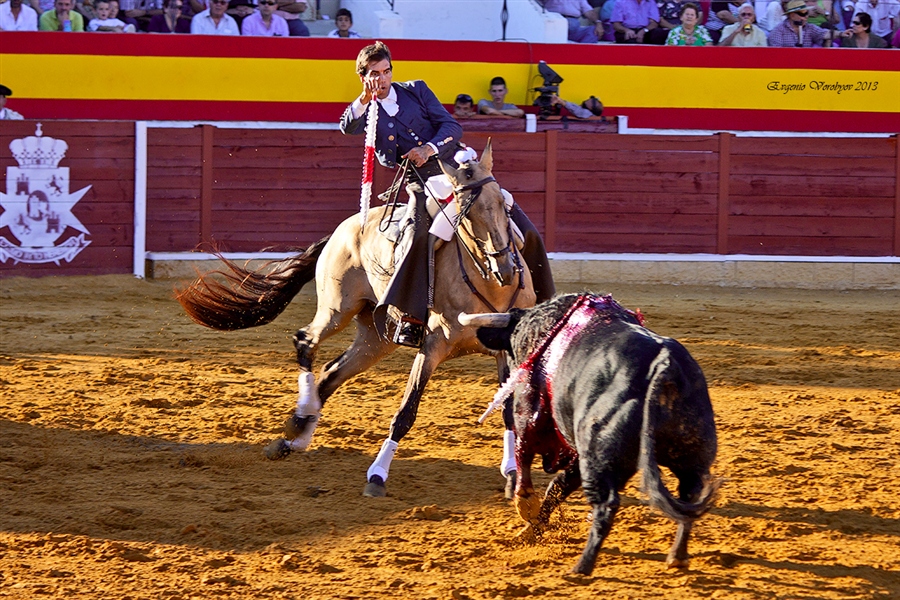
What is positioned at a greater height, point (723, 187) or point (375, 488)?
point (723, 187)

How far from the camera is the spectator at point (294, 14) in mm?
11852

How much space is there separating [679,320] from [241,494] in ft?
16.4

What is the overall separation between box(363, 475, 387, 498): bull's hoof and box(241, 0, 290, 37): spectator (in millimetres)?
8184

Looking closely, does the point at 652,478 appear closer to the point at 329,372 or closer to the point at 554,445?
the point at 554,445

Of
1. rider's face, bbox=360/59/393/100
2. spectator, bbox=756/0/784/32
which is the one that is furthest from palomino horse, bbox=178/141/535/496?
spectator, bbox=756/0/784/32

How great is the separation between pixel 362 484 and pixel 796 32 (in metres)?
9.51

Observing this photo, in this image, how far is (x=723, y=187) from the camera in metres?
10.8

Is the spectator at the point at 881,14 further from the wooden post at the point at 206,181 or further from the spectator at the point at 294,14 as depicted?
the wooden post at the point at 206,181

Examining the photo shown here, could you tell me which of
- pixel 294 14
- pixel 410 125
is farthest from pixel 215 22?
pixel 410 125

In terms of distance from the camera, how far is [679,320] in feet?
28.2

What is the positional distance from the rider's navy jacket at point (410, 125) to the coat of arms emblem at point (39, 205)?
20.3 feet

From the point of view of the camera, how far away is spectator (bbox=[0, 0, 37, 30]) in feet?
36.8

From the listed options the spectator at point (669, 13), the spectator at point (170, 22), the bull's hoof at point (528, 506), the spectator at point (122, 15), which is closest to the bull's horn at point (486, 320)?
the bull's hoof at point (528, 506)

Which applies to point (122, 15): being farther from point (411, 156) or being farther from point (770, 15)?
point (411, 156)
